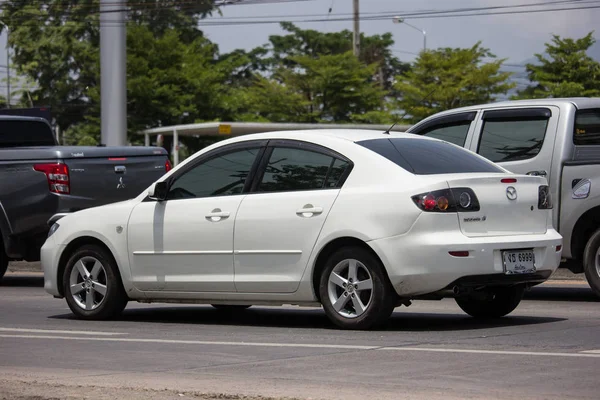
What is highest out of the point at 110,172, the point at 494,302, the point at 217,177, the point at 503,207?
the point at 217,177

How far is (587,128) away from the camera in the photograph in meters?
11.8

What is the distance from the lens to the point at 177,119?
58.8m

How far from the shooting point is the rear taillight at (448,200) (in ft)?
27.4

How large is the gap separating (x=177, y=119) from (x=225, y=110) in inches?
151

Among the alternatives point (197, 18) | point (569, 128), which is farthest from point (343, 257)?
point (197, 18)

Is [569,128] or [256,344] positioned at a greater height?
[569,128]

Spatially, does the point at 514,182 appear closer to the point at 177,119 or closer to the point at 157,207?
the point at 157,207

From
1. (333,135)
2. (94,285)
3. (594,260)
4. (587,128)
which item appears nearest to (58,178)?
(94,285)

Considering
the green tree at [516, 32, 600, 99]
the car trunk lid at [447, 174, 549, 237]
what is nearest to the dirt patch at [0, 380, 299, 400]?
the car trunk lid at [447, 174, 549, 237]

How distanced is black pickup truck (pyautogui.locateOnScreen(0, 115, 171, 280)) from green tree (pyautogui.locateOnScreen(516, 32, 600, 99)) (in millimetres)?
42774

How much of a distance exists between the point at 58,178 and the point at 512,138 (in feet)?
17.2

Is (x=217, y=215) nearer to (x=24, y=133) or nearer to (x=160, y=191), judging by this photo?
(x=160, y=191)

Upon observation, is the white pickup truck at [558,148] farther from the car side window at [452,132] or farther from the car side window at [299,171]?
the car side window at [299,171]

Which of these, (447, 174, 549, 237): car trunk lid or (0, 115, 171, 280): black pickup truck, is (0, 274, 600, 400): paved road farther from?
(0, 115, 171, 280): black pickup truck
